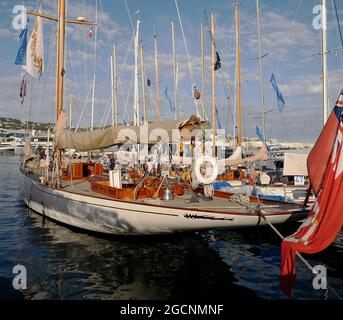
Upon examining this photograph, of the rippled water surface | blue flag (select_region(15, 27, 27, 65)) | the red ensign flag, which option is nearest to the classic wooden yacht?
the rippled water surface

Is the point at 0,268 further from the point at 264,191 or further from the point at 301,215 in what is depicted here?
the point at 264,191

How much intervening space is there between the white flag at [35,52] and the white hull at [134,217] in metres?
5.81

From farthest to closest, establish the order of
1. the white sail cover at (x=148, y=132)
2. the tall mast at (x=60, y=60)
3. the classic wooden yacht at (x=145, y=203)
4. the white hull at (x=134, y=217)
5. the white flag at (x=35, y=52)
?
the tall mast at (x=60, y=60)
the white flag at (x=35, y=52)
the white sail cover at (x=148, y=132)
the classic wooden yacht at (x=145, y=203)
the white hull at (x=134, y=217)

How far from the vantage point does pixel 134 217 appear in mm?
9938

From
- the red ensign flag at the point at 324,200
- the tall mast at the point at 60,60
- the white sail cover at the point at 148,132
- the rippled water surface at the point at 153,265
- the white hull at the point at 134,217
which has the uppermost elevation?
the tall mast at the point at 60,60

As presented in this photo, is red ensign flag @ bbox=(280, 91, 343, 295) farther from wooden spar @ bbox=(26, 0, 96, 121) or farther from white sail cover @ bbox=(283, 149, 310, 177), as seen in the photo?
white sail cover @ bbox=(283, 149, 310, 177)

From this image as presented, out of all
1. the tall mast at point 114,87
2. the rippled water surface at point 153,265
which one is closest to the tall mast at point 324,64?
the rippled water surface at point 153,265

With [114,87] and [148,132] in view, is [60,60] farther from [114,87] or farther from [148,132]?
[114,87]

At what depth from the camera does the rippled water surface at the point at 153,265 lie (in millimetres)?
7828

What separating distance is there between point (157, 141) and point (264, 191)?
8.84 metres

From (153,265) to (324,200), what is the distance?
6558mm

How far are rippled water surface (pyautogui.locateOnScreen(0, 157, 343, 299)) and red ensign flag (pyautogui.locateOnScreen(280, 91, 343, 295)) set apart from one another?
13.4 ft

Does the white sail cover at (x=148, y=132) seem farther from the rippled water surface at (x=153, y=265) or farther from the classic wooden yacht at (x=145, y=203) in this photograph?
the rippled water surface at (x=153, y=265)
